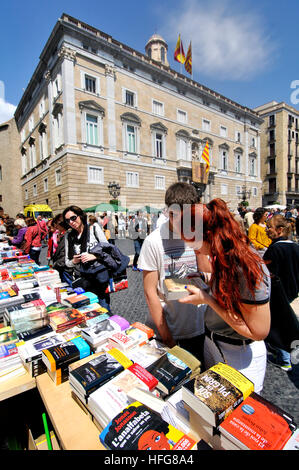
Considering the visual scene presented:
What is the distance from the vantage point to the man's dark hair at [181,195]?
1.43 m

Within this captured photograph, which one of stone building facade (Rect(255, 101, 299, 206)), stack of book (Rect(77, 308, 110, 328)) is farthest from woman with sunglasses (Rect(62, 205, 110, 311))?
stone building facade (Rect(255, 101, 299, 206))

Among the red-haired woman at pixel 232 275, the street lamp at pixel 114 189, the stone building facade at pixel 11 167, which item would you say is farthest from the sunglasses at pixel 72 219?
the stone building facade at pixel 11 167

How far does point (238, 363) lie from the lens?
4.30ft

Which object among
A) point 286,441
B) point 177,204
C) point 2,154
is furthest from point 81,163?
point 2,154

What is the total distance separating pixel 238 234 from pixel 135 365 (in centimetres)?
95

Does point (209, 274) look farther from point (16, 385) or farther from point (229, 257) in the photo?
point (16, 385)

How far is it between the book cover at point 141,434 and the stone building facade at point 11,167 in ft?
101

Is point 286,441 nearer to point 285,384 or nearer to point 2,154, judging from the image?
point 285,384

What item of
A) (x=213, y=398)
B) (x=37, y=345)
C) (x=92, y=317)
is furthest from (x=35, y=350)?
(x=213, y=398)

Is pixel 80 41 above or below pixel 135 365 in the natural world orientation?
above

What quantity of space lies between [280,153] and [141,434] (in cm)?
4474

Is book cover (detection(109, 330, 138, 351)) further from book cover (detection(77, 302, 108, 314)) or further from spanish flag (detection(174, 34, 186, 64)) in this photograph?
spanish flag (detection(174, 34, 186, 64))

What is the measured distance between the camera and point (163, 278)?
1.72 m

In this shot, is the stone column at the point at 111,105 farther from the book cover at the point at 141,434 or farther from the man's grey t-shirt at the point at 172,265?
the book cover at the point at 141,434
